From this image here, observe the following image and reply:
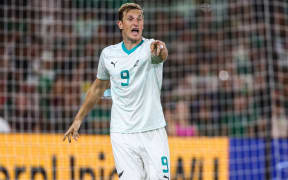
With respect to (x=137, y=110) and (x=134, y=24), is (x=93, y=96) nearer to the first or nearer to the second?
(x=137, y=110)

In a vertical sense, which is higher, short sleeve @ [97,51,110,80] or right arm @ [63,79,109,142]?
short sleeve @ [97,51,110,80]

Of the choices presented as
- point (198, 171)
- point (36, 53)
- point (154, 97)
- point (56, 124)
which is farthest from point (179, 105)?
point (154, 97)

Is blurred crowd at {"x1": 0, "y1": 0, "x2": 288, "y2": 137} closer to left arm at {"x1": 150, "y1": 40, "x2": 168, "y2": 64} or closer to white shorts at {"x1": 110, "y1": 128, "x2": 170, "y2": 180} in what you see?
white shorts at {"x1": 110, "y1": 128, "x2": 170, "y2": 180}

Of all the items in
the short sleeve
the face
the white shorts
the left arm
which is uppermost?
the face

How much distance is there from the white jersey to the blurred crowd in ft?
13.0

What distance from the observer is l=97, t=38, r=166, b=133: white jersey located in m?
4.04

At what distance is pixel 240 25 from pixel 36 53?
3.30m

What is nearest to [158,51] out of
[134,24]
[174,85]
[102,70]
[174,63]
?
[134,24]

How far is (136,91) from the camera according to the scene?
405cm

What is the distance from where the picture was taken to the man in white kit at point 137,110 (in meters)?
4.02

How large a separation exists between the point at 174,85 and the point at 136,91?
16.6 feet

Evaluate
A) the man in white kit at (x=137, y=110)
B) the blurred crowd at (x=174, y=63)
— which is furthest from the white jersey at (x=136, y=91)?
the blurred crowd at (x=174, y=63)

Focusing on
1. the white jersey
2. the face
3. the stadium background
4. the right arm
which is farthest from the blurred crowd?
the face

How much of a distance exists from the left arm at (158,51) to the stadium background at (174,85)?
3.67m
